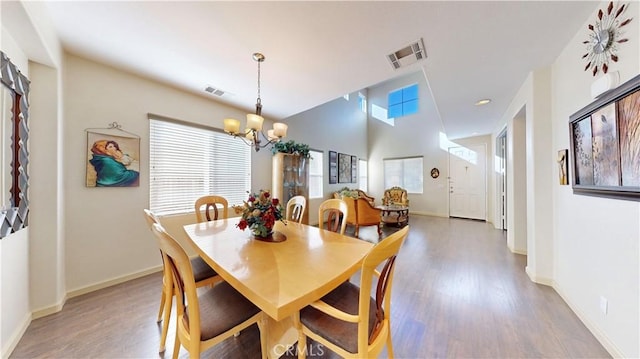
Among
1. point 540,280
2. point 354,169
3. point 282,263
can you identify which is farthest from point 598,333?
point 354,169

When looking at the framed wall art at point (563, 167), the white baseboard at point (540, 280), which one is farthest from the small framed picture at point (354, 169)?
the framed wall art at point (563, 167)

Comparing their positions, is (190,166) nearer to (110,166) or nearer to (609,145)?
(110,166)

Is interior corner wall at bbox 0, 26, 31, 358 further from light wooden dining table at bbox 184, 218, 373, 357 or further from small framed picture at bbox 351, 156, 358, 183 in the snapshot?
small framed picture at bbox 351, 156, 358, 183

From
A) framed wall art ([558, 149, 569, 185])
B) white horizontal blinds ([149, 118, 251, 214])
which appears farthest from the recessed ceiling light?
white horizontal blinds ([149, 118, 251, 214])

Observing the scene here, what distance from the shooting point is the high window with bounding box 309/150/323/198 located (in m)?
5.50

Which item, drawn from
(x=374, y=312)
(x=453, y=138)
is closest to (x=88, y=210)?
(x=374, y=312)

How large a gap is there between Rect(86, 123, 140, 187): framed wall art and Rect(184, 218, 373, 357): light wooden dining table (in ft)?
4.40

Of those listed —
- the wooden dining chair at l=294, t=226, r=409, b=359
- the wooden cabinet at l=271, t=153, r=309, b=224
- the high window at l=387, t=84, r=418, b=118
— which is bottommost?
the wooden dining chair at l=294, t=226, r=409, b=359

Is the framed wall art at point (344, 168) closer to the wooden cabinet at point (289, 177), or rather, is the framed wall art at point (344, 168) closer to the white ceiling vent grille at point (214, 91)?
the wooden cabinet at point (289, 177)

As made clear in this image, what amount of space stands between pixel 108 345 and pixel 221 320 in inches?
46.4

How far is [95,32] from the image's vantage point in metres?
1.82

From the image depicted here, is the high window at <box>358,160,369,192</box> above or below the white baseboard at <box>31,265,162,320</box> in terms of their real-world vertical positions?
above

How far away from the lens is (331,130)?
6066 millimetres

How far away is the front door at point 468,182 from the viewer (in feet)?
19.3
